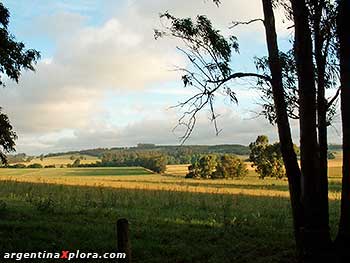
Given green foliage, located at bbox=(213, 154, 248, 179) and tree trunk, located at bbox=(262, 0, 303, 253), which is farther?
green foliage, located at bbox=(213, 154, 248, 179)

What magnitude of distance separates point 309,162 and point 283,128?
1509mm

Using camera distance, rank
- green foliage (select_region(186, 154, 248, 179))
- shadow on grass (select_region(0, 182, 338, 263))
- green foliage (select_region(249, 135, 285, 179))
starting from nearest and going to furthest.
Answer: shadow on grass (select_region(0, 182, 338, 263)), green foliage (select_region(249, 135, 285, 179)), green foliage (select_region(186, 154, 248, 179))

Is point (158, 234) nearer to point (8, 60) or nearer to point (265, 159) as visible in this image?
point (8, 60)

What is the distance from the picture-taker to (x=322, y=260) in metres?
8.12

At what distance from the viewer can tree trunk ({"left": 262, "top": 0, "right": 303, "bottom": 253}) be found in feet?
30.4

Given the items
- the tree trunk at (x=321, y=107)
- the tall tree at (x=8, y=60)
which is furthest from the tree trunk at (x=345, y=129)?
the tall tree at (x=8, y=60)

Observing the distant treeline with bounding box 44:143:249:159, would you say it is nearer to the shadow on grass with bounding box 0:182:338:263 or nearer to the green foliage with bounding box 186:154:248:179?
the green foliage with bounding box 186:154:248:179

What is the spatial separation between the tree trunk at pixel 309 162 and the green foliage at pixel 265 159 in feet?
212

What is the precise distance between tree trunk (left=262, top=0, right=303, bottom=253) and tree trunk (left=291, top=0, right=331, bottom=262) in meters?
0.50

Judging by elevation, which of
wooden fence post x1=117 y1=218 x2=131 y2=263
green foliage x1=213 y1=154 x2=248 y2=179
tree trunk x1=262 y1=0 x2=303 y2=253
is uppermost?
tree trunk x1=262 y1=0 x2=303 y2=253

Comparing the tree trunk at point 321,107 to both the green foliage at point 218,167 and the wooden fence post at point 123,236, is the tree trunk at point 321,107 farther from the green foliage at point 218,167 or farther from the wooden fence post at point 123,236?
the green foliage at point 218,167

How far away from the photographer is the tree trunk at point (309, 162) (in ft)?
27.1

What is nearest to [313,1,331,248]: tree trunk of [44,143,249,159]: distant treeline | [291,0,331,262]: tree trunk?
[291,0,331,262]: tree trunk


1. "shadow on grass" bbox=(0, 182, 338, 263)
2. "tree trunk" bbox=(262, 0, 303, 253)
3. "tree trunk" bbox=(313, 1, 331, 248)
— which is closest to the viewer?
"tree trunk" bbox=(313, 1, 331, 248)
